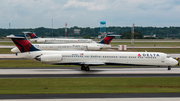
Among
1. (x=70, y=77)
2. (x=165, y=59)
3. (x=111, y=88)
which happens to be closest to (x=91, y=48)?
(x=165, y=59)

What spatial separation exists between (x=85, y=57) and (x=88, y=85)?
982 cm

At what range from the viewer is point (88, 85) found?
26.6m

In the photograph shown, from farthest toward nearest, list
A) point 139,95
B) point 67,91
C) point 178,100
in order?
point 67,91
point 139,95
point 178,100

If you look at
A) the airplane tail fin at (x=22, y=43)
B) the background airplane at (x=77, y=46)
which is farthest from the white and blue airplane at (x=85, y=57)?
the background airplane at (x=77, y=46)

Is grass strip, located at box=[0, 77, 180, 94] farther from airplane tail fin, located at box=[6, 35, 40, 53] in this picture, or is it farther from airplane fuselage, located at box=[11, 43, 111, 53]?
airplane fuselage, located at box=[11, 43, 111, 53]

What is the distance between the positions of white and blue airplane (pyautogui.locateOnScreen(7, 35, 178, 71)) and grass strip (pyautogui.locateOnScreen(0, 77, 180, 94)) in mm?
6213

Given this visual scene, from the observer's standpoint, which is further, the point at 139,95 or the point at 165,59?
the point at 165,59

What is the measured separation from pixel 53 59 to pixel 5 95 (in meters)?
14.0

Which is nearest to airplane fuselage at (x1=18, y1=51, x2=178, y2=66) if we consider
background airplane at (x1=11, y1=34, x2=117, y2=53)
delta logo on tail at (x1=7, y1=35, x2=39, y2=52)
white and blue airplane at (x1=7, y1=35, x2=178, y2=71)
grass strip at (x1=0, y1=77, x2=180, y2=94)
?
white and blue airplane at (x1=7, y1=35, x2=178, y2=71)

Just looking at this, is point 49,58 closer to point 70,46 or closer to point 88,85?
point 88,85

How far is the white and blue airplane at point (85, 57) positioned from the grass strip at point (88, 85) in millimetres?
6213

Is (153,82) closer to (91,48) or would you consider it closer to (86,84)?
(86,84)

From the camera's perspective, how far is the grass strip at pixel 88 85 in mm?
23812

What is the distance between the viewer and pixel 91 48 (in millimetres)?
67812
